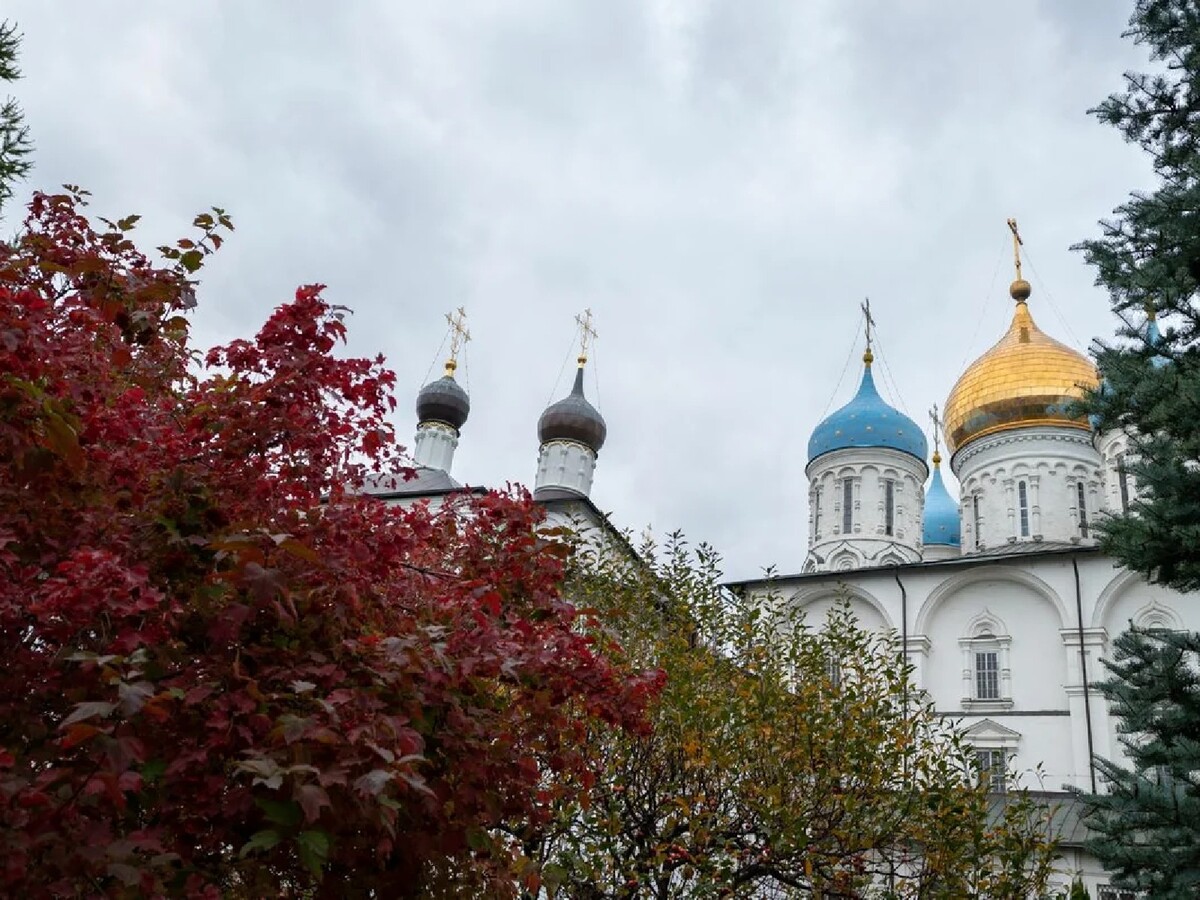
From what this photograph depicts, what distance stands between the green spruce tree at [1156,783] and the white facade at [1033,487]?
18.9 m

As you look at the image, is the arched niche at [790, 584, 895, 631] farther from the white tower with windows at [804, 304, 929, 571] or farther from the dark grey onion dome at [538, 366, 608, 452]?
the dark grey onion dome at [538, 366, 608, 452]

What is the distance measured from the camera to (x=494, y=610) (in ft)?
13.9

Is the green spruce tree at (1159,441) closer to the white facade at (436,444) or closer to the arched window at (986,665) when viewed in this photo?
the arched window at (986,665)

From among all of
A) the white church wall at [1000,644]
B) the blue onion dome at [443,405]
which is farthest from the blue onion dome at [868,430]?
the blue onion dome at [443,405]

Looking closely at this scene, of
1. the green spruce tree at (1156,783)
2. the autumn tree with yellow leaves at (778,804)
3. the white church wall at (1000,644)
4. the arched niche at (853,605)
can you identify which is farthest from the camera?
the arched niche at (853,605)

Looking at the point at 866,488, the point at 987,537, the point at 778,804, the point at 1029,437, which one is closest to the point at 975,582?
the point at 987,537

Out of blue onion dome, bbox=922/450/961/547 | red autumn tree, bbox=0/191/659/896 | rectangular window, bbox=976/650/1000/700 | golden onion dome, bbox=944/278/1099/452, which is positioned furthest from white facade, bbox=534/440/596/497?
red autumn tree, bbox=0/191/659/896

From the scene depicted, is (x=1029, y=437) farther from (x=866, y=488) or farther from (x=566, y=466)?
(x=566, y=466)

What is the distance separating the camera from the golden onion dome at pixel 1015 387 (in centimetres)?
2755

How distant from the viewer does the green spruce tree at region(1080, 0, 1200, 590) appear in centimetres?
820

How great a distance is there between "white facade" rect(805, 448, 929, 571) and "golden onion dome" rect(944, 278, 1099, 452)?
166 cm

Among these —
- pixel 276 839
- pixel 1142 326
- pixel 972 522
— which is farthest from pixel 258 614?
pixel 972 522

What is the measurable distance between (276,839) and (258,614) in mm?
898

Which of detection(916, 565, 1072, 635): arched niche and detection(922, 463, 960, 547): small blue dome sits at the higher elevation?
detection(922, 463, 960, 547): small blue dome
